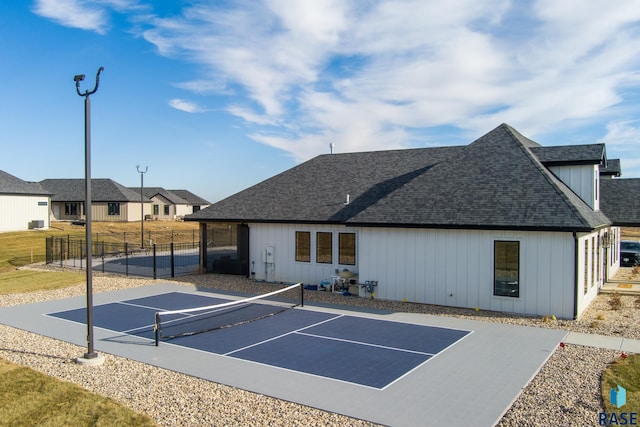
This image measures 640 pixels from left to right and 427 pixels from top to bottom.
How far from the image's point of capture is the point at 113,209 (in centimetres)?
6612

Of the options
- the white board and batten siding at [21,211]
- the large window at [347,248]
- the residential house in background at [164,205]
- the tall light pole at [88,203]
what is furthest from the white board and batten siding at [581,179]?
the residential house in background at [164,205]

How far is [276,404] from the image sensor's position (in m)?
8.92

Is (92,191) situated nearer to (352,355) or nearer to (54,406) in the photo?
(352,355)

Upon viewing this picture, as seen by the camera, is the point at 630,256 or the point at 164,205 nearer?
the point at 630,256

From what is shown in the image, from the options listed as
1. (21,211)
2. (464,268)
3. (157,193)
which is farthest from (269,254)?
(157,193)

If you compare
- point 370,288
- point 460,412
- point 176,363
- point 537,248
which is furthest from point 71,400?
point 537,248

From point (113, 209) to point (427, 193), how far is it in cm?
5686

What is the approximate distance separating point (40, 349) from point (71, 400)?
172 inches

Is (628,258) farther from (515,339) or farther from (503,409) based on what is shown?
(503,409)

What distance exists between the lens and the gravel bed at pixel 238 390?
27.1 ft

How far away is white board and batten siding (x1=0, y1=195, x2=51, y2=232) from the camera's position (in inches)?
1831

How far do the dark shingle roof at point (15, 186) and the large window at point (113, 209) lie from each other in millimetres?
13914

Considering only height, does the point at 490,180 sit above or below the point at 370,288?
above

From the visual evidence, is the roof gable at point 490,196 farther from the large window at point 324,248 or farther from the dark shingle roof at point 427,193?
the large window at point 324,248
